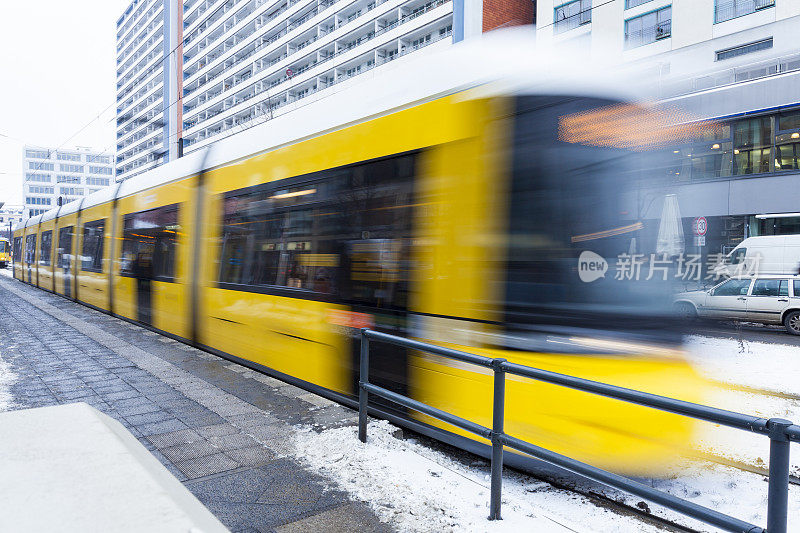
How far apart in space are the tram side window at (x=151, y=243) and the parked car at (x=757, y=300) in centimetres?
1198

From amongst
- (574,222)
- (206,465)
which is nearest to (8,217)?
(206,465)

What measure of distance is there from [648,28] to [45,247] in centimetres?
2584

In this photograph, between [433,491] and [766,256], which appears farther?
[766,256]

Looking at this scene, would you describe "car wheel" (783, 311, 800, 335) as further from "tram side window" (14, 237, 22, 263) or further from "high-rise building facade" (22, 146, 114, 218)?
"high-rise building facade" (22, 146, 114, 218)

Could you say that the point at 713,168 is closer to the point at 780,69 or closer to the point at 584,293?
the point at 780,69

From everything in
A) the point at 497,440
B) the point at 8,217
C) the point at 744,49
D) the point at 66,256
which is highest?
the point at 744,49

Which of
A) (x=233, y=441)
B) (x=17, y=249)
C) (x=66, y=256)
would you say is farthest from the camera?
(x=17, y=249)

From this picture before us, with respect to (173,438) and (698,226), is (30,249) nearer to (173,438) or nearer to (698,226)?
(173,438)

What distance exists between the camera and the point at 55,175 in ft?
355

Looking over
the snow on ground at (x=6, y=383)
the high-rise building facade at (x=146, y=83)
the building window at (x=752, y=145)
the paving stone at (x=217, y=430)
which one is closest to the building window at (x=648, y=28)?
the building window at (x=752, y=145)

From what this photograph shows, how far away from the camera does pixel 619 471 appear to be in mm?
3242

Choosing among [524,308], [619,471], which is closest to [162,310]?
[524,308]

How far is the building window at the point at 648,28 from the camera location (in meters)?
22.0

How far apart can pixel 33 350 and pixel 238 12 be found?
58795mm
